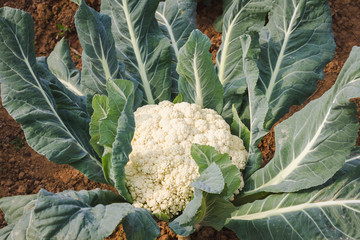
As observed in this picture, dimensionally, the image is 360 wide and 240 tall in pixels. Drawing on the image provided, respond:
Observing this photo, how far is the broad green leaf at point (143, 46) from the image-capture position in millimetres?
2455

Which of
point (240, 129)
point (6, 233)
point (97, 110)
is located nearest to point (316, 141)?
point (240, 129)

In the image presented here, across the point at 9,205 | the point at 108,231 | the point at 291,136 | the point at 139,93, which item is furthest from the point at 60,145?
the point at 291,136

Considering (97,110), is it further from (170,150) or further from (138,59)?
(138,59)

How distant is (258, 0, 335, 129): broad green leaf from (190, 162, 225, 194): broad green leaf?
0.71 metres

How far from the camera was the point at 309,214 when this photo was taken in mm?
1854

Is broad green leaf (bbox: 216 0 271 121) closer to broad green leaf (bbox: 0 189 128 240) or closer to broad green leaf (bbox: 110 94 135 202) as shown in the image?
broad green leaf (bbox: 110 94 135 202)

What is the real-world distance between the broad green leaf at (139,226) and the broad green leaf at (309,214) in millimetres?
558

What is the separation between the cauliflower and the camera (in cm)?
205

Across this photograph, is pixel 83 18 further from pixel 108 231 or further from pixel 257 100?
pixel 108 231

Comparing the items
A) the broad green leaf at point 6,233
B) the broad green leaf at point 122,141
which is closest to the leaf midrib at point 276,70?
the broad green leaf at point 122,141

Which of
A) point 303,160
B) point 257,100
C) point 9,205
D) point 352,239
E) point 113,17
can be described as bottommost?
point 9,205

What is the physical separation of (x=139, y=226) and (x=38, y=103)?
898 mm

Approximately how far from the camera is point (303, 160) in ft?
6.34

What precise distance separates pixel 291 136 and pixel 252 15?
0.83m
